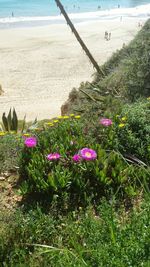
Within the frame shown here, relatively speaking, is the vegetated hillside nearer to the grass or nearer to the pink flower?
the grass

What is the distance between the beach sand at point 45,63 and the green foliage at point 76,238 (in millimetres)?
9955

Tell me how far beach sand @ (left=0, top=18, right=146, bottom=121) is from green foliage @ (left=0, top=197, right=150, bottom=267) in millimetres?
9955

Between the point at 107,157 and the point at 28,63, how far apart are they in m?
20.5

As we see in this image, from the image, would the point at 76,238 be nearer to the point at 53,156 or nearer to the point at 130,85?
the point at 53,156

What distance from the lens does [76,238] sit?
3365mm

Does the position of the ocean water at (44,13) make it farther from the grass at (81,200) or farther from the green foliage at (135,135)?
the grass at (81,200)

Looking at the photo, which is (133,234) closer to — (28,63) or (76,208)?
(76,208)

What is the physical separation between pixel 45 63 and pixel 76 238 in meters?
21.2

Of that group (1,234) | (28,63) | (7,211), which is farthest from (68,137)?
(28,63)

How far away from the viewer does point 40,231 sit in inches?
136

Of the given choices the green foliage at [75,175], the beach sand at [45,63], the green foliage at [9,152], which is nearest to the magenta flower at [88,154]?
the green foliage at [75,175]

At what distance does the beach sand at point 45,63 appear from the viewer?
16.6m

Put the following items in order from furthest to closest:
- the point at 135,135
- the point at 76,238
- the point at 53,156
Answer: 1. the point at 135,135
2. the point at 53,156
3. the point at 76,238

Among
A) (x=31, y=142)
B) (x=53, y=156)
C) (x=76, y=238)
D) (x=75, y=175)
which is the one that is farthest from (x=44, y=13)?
(x=76, y=238)
